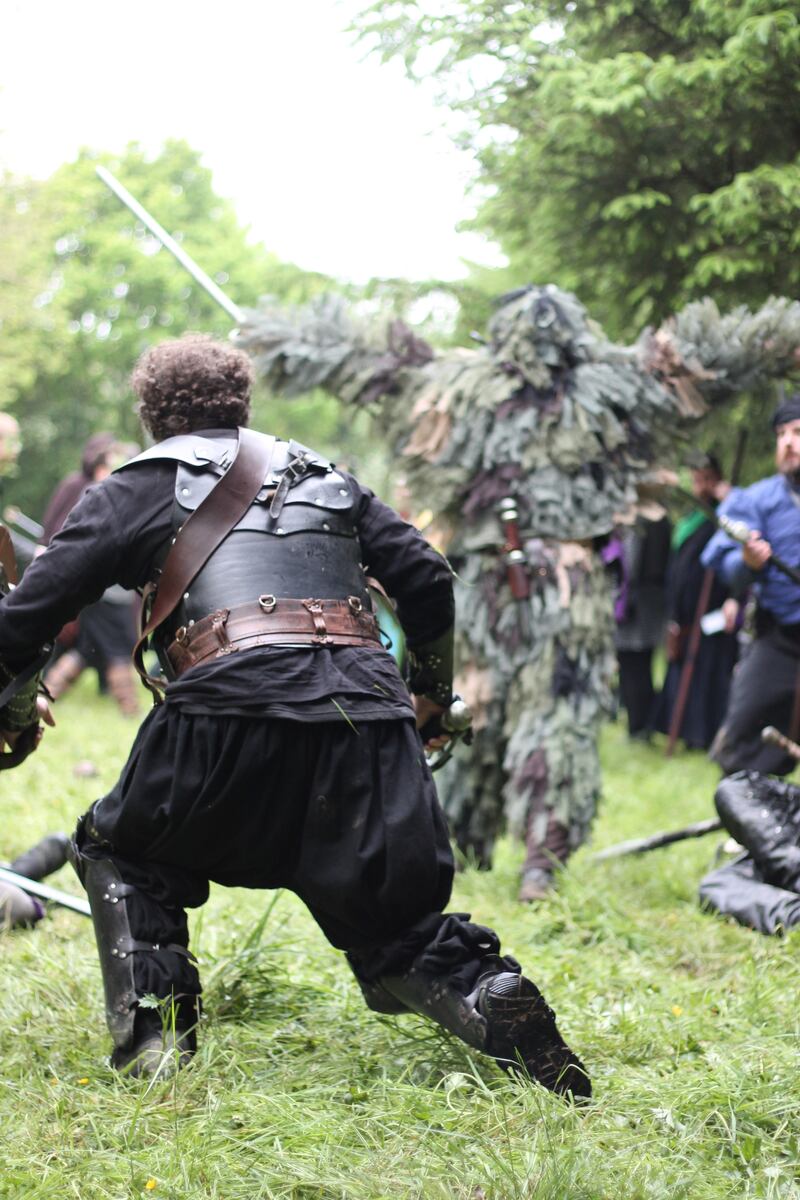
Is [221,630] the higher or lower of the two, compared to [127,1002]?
higher

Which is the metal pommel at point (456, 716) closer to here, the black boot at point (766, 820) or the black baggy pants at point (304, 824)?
the black baggy pants at point (304, 824)

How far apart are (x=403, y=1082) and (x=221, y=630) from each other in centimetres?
101

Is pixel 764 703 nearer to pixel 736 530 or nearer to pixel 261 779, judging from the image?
pixel 736 530

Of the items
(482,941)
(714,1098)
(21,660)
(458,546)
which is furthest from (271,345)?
(714,1098)

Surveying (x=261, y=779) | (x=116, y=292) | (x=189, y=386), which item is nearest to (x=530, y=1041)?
(x=261, y=779)

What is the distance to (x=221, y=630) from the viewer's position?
2896 millimetres

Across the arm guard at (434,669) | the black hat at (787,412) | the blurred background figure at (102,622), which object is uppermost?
the black hat at (787,412)

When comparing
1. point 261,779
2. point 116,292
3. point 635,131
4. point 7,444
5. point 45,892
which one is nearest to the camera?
point 261,779

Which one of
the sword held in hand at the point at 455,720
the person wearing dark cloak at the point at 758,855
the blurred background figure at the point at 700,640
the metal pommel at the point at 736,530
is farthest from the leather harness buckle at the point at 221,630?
the blurred background figure at the point at 700,640

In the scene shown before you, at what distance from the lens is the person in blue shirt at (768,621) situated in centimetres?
529

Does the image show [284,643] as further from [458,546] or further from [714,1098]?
[458,546]

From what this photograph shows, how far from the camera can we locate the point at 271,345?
210 inches

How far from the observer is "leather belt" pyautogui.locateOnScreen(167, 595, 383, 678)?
2.89m

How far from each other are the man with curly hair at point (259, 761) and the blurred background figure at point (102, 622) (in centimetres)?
→ 556
